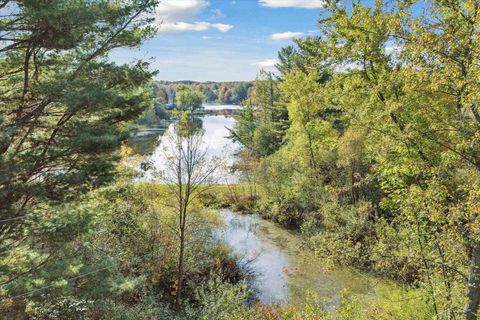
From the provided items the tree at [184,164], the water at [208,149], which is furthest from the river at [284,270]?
the water at [208,149]

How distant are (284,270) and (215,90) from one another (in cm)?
13211

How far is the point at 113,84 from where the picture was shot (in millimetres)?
9656

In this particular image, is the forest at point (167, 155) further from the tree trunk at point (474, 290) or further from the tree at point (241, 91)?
the tree at point (241, 91)

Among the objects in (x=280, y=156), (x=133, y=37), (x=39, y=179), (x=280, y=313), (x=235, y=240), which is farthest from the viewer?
(x=280, y=156)

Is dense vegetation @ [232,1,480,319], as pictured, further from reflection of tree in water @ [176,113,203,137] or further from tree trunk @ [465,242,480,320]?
reflection of tree in water @ [176,113,203,137]

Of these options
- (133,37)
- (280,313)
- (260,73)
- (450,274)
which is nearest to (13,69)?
(133,37)

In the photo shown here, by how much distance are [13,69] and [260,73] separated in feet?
105

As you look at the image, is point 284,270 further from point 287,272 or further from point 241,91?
point 241,91

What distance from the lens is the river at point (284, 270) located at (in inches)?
552

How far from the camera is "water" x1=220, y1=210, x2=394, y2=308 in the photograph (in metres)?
14.0

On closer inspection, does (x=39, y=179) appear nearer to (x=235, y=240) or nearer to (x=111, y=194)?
(x=111, y=194)

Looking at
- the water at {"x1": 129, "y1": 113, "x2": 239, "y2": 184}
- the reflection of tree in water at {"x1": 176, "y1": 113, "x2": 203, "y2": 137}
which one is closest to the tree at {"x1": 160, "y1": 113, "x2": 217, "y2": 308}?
the reflection of tree in water at {"x1": 176, "y1": 113, "x2": 203, "y2": 137}

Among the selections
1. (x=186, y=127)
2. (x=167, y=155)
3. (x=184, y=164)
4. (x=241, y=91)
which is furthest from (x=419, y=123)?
(x=241, y=91)

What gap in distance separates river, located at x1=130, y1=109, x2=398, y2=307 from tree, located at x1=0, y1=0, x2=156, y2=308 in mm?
4406
